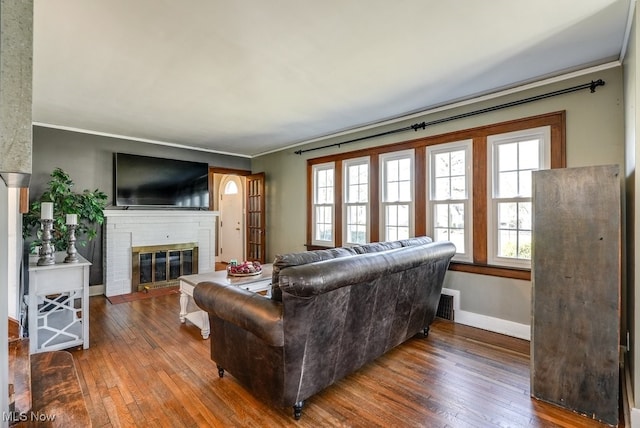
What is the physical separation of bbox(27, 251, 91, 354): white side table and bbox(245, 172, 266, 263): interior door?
140 inches

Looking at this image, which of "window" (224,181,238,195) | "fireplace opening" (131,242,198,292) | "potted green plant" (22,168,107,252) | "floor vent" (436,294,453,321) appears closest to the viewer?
"floor vent" (436,294,453,321)

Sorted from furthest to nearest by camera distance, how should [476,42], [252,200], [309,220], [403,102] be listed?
[252,200], [309,220], [403,102], [476,42]

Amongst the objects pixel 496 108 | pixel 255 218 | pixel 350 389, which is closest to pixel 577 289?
pixel 350 389

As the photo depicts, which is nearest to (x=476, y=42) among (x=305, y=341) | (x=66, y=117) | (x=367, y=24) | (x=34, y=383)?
(x=367, y=24)

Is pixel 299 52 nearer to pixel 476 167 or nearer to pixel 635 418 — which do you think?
pixel 476 167

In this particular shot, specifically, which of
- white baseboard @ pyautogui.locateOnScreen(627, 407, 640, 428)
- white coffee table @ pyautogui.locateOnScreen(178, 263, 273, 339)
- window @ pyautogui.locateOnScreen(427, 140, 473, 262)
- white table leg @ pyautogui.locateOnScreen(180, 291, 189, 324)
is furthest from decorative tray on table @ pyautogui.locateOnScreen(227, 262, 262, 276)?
white baseboard @ pyautogui.locateOnScreen(627, 407, 640, 428)

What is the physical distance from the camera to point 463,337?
125 inches

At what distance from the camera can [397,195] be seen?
13.9 feet

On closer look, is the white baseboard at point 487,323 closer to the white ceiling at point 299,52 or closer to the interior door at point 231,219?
the white ceiling at point 299,52

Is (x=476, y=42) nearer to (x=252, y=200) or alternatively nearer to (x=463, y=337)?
(x=463, y=337)

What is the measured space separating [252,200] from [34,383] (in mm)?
5389

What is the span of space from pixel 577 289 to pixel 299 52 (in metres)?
2.51

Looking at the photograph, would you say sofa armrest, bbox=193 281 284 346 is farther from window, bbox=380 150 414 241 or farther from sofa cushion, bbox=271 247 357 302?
window, bbox=380 150 414 241

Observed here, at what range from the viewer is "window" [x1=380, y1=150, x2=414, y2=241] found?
411 cm
